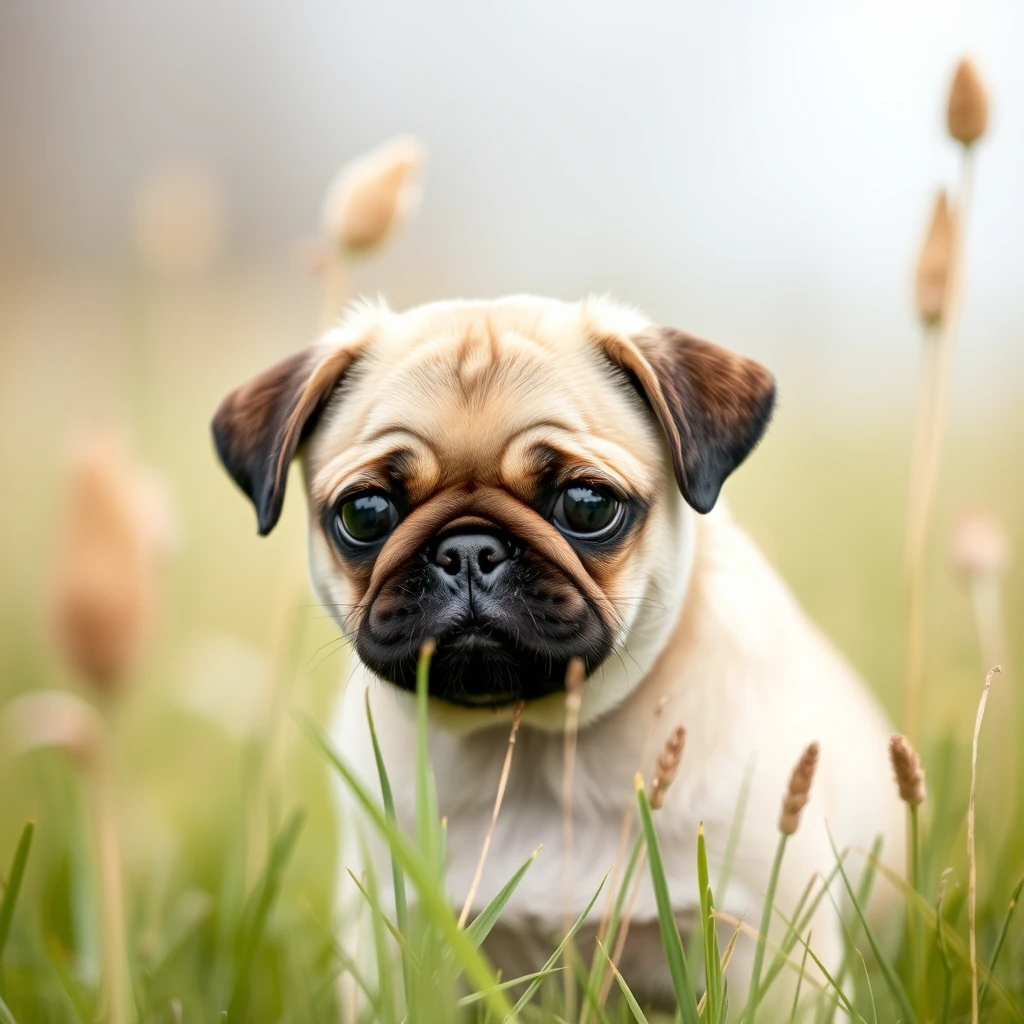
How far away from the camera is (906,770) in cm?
198

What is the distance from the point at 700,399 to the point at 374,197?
0.97 m

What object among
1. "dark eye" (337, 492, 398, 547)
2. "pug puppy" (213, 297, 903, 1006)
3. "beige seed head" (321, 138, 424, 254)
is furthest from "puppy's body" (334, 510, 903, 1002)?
"beige seed head" (321, 138, 424, 254)

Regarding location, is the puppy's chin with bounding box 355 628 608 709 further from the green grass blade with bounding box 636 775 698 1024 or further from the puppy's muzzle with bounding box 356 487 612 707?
the green grass blade with bounding box 636 775 698 1024

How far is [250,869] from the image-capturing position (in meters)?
3.35

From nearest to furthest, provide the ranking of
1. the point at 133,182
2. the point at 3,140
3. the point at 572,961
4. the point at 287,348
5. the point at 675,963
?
the point at 675,963, the point at 572,961, the point at 287,348, the point at 3,140, the point at 133,182

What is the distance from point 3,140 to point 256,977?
780cm

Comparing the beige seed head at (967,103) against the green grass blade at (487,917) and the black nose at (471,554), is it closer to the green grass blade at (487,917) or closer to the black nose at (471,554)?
the black nose at (471,554)

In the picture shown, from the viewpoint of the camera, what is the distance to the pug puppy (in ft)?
8.69

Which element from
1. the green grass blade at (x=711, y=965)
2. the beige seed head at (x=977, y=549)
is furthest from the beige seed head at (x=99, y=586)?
the beige seed head at (x=977, y=549)

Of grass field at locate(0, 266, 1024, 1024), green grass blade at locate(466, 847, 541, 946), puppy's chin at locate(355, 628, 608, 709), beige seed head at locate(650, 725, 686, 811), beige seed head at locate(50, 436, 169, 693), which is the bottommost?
grass field at locate(0, 266, 1024, 1024)

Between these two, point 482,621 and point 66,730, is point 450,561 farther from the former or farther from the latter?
point 66,730

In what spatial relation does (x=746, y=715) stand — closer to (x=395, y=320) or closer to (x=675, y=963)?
(x=675, y=963)

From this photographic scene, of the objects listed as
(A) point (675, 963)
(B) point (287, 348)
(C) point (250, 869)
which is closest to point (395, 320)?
(C) point (250, 869)

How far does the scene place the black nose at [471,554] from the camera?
103 inches
